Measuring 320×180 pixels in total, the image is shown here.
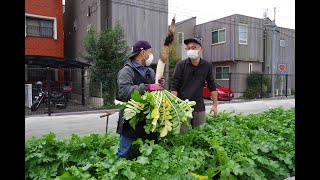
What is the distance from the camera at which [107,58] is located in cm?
1568

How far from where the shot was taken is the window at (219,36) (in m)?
25.5

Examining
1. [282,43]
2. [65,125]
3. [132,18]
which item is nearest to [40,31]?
[132,18]

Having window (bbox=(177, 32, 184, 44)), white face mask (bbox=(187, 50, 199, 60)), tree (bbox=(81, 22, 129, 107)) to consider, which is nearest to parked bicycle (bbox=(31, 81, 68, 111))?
tree (bbox=(81, 22, 129, 107))

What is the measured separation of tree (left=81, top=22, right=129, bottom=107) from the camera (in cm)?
1545

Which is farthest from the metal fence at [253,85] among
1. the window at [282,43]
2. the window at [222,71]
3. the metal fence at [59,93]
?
the metal fence at [59,93]

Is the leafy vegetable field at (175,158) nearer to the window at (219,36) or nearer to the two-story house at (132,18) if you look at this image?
the two-story house at (132,18)

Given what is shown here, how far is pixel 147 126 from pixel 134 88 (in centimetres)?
43

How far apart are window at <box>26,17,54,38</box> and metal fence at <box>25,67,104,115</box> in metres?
4.75

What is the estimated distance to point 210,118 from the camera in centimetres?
531

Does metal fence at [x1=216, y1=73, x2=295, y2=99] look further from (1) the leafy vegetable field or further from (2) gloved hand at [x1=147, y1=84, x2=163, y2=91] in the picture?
(2) gloved hand at [x1=147, y1=84, x2=163, y2=91]

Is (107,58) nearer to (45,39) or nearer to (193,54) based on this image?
(45,39)
